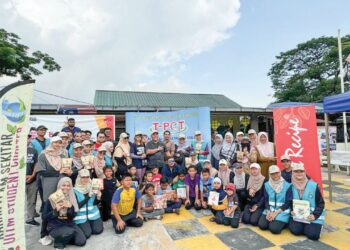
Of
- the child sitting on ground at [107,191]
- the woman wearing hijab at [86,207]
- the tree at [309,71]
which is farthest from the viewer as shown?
the tree at [309,71]

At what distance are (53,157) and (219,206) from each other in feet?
9.94

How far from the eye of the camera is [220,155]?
5766 millimetres

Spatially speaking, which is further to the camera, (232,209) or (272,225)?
(232,209)

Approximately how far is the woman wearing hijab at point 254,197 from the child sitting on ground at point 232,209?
178mm

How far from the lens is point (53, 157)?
395cm

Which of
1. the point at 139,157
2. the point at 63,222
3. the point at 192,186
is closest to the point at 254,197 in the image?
the point at 192,186

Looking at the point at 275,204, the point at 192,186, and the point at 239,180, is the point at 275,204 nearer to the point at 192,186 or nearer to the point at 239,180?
the point at 239,180

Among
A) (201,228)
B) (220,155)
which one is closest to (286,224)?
(201,228)

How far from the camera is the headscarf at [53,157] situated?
3.88 m

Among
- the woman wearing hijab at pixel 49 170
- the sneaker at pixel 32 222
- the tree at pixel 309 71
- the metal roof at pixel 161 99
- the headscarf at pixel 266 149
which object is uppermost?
the tree at pixel 309 71

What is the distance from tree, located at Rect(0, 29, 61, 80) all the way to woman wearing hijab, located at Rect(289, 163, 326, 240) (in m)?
10.9

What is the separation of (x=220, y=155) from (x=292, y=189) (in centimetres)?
210

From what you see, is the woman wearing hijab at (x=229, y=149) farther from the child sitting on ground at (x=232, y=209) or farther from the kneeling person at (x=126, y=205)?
the kneeling person at (x=126, y=205)

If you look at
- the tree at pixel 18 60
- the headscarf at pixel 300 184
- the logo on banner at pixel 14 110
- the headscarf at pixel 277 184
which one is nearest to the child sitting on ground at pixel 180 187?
the headscarf at pixel 277 184
